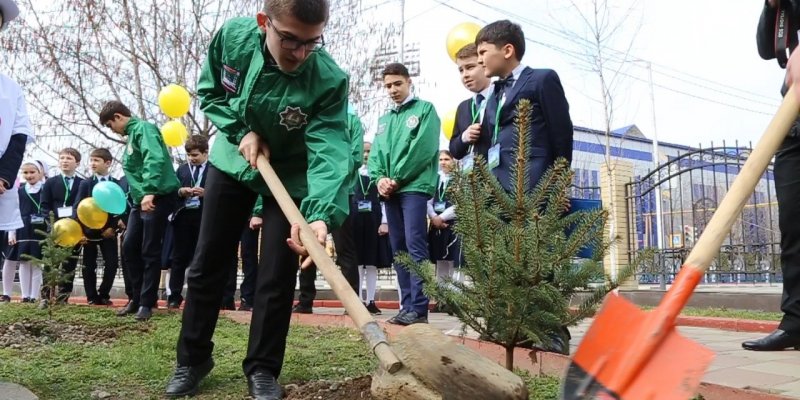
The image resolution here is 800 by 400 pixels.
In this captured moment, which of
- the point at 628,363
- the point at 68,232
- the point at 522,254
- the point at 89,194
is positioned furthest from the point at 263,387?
the point at 89,194

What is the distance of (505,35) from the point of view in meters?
4.05

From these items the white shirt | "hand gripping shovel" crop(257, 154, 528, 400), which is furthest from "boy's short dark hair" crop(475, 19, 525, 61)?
the white shirt

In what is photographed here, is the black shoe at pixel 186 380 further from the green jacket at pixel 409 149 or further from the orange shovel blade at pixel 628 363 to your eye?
the green jacket at pixel 409 149

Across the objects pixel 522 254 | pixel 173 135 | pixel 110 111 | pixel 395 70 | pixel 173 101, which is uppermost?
pixel 173 101

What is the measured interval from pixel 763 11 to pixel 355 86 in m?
12.8

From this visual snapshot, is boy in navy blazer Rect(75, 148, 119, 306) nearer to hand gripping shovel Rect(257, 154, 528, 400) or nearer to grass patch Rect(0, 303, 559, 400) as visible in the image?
grass patch Rect(0, 303, 559, 400)

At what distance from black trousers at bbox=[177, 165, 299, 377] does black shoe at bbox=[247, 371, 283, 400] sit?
4 cm

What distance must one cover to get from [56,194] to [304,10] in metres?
7.58

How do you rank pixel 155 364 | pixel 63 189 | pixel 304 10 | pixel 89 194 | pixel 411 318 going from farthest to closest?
pixel 63 189 < pixel 89 194 < pixel 411 318 < pixel 155 364 < pixel 304 10

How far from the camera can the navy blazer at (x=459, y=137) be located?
4258mm

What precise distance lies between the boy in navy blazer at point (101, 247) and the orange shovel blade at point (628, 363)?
7.52m

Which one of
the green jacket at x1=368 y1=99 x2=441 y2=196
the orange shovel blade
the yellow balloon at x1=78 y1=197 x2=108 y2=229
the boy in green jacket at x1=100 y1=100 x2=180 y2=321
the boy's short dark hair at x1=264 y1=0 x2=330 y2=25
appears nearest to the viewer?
the orange shovel blade

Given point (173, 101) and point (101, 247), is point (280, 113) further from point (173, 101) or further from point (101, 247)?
point (173, 101)

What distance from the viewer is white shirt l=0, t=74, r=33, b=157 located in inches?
136
